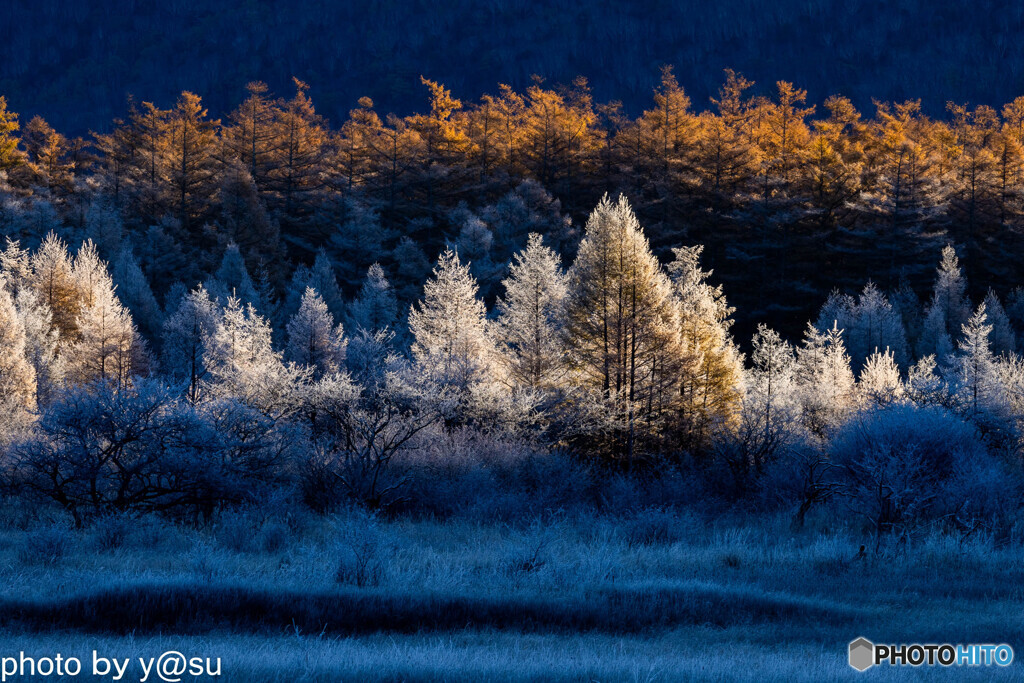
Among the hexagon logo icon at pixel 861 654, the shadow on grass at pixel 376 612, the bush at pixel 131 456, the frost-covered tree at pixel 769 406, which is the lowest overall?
the hexagon logo icon at pixel 861 654

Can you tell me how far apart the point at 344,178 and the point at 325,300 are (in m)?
23.5

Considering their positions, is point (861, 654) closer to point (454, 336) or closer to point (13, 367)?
point (454, 336)

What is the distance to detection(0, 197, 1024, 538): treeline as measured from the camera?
18.3 meters

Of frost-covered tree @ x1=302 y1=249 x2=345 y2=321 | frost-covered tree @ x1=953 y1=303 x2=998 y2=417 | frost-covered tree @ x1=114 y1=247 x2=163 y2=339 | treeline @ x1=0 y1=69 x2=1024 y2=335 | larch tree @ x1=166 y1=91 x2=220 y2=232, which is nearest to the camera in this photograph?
frost-covered tree @ x1=953 y1=303 x2=998 y2=417

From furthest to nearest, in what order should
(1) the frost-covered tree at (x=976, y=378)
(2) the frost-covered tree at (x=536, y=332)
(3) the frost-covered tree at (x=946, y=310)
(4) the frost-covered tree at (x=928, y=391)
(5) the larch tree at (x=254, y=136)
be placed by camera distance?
(5) the larch tree at (x=254, y=136) → (3) the frost-covered tree at (x=946, y=310) → (1) the frost-covered tree at (x=976, y=378) → (4) the frost-covered tree at (x=928, y=391) → (2) the frost-covered tree at (x=536, y=332)

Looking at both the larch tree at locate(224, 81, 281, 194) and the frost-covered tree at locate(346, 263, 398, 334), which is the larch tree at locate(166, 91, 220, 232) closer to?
the larch tree at locate(224, 81, 281, 194)

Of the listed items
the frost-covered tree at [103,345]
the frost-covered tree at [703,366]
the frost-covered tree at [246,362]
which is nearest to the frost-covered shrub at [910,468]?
the frost-covered tree at [703,366]

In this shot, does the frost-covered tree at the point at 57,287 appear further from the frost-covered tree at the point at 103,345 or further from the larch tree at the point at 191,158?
the larch tree at the point at 191,158

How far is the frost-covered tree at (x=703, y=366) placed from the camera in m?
28.9

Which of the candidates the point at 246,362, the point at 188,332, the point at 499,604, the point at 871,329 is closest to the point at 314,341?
the point at 246,362

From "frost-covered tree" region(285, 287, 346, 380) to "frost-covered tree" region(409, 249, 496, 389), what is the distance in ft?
22.8

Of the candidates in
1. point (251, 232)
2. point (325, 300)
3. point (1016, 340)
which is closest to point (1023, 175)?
point (1016, 340)

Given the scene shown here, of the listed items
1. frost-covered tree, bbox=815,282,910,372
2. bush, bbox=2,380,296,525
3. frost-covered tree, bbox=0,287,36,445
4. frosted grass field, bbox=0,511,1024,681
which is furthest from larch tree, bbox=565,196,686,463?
Result: frost-covered tree, bbox=815,282,910,372

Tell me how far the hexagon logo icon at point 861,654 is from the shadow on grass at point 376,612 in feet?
3.16
